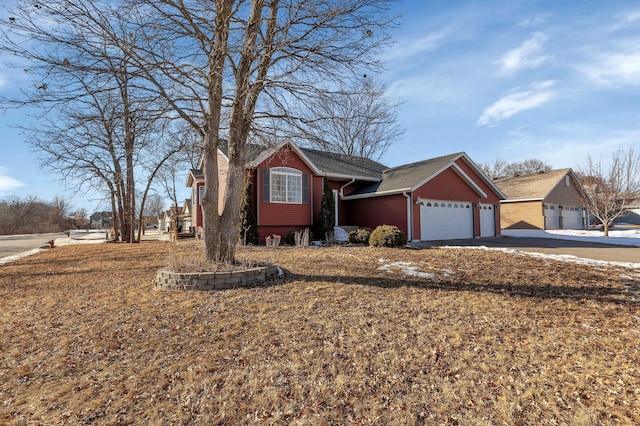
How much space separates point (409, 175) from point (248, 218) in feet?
27.7

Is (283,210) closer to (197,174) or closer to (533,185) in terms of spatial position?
(197,174)

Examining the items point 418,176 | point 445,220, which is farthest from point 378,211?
point 445,220

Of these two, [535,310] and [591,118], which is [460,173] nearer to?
[591,118]

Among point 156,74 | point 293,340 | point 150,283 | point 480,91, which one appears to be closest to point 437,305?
point 293,340

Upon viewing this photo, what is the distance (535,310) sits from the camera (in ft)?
16.9

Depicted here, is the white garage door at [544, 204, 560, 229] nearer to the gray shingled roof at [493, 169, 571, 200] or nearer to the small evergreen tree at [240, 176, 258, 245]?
the gray shingled roof at [493, 169, 571, 200]

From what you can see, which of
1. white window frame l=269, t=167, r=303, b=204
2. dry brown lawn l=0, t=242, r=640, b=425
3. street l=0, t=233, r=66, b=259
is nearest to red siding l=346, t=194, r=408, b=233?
white window frame l=269, t=167, r=303, b=204

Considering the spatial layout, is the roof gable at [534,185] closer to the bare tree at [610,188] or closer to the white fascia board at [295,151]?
the bare tree at [610,188]

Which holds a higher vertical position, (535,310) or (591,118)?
(591,118)

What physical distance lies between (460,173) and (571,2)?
965 cm

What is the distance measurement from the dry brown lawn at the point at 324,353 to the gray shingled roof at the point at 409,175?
364 inches

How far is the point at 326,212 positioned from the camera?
15086 millimetres

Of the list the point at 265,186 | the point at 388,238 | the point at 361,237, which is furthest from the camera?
the point at 265,186

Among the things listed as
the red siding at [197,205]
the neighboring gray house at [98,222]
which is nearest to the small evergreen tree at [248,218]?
the red siding at [197,205]
